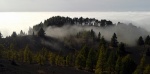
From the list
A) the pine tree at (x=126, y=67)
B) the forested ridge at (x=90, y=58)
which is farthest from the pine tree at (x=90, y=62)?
the pine tree at (x=126, y=67)

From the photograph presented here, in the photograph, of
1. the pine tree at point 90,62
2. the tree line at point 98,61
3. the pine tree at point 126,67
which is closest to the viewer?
the pine tree at point 126,67

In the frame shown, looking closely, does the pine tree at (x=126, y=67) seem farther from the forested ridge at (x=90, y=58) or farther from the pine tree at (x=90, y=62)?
the pine tree at (x=90, y=62)

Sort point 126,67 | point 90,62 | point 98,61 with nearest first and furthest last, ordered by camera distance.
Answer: point 126,67 → point 98,61 → point 90,62

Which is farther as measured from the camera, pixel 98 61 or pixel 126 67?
pixel 98 61

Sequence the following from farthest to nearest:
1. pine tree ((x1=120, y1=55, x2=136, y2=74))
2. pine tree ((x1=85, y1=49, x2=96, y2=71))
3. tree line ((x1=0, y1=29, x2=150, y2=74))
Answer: pine tree ((x1=85, y1=49, x2=96, y2=71)), tree line ((x1=0, y1=29, x2=150, y2=74)), pine tree ((x1=120, y1=55, x2=136, y2=74))

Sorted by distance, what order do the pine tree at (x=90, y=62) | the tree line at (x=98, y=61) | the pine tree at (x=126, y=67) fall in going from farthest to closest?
1. the pine tree at (x=90, y=62)
2. the tree line at (x=98, y=61)
3. the pine tree at (x=126, y=67)

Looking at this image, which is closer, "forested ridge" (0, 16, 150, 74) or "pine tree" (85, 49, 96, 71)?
"forested ridge" (0, 16, 150, 74)

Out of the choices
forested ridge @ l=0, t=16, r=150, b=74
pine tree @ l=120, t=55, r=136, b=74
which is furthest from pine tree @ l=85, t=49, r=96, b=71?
pine tree @ l=120, t=55, r=136, b=74

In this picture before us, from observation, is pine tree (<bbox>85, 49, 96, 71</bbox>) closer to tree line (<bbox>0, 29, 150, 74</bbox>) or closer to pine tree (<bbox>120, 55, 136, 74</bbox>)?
tree line (<bbox>0, 29, 150, 74</bbox>)

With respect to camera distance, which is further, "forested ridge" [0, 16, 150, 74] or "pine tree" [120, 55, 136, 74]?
"forested ridge" [0, 16, 150, 74]

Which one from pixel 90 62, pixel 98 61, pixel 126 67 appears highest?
pixel 98 61

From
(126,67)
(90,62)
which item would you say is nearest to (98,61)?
(90,62)

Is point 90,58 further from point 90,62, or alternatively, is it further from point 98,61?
point 98,61

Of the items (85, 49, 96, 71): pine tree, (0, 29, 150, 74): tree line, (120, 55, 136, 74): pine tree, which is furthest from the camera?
(85, 49, 96, 71): pine tree
